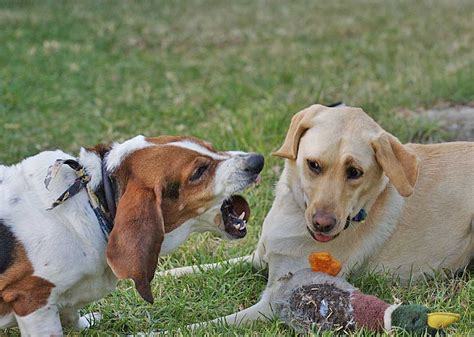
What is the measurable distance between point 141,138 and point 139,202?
16.7 inches

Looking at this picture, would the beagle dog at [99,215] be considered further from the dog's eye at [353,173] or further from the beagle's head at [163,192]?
the dog's eye at [353,173]

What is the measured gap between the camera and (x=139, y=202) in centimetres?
391

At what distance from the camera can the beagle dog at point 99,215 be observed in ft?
12.8

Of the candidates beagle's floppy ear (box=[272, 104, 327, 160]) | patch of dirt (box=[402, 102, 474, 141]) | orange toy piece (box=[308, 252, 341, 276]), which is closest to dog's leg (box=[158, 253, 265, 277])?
orange toy piece (box=[308, 252, 341, 276])

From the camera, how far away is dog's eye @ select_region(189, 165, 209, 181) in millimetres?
4121

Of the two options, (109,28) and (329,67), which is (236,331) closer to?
(329,67)

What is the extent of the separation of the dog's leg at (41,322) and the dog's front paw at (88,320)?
19.6 inches

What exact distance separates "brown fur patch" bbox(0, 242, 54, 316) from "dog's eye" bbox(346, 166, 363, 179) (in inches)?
61.2

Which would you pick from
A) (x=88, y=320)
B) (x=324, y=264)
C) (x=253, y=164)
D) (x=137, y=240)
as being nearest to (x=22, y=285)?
(x=137, y=240)

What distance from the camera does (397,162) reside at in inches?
177

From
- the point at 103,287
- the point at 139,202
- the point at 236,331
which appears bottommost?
the point at 236,331

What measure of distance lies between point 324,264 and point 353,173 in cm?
55

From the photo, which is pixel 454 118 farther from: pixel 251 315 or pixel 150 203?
pixel 150 203

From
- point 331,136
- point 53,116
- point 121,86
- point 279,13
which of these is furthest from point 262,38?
point 331,136
